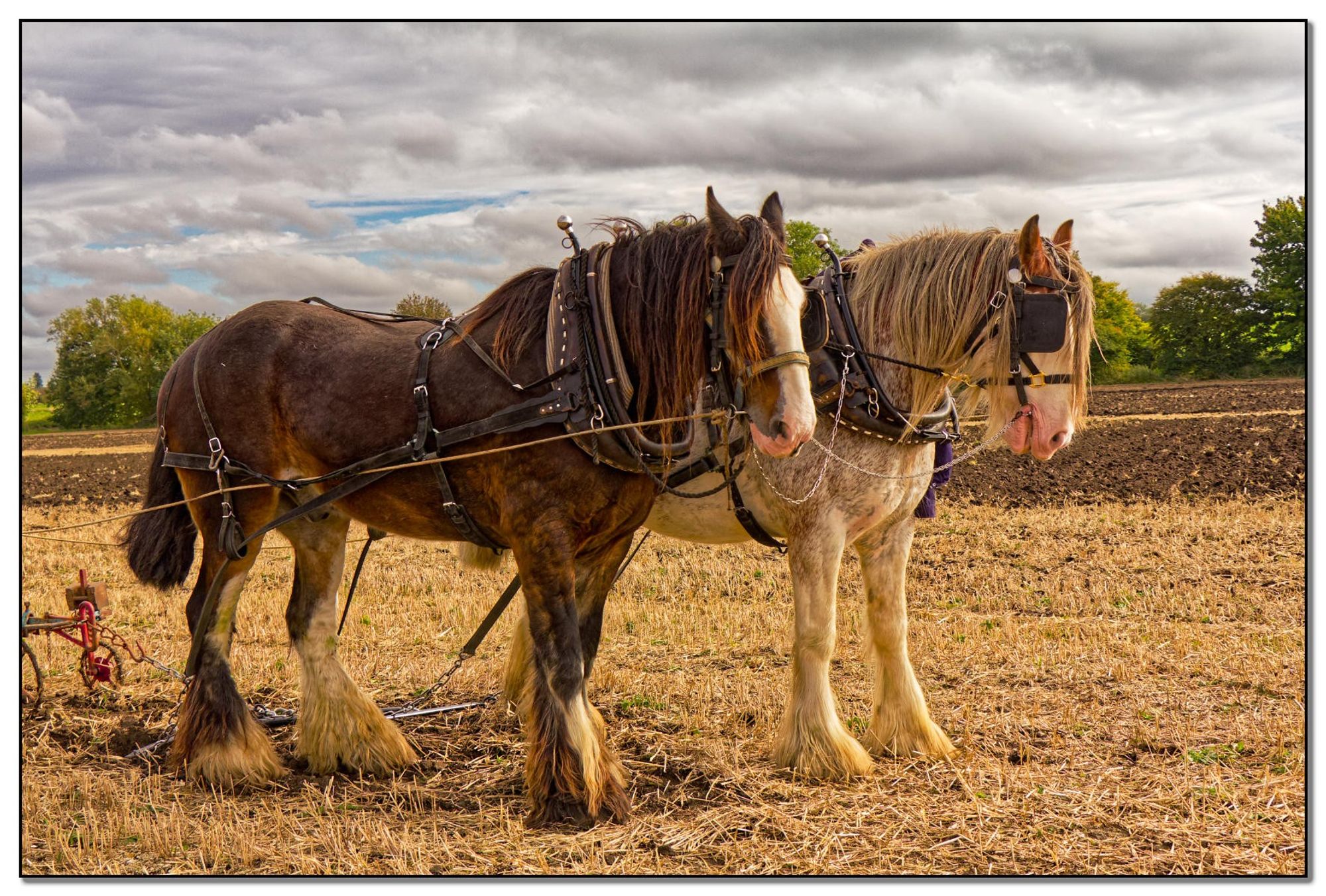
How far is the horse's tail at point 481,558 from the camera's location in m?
5.29

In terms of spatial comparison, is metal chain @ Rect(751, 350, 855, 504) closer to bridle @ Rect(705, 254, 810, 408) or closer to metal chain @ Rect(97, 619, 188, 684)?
bridle @ Rect(705, 254, 810, 408)

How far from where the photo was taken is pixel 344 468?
4.10 metres

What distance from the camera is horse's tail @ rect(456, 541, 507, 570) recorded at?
5.29 metres

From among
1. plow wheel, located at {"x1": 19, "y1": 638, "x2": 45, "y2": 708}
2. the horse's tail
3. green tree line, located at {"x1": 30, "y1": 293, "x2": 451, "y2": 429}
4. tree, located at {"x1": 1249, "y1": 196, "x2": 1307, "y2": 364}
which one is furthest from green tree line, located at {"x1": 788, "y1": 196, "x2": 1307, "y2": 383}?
A: green tree line, located at {"x1": 30, "y1": 293, "x2": 451, "y2": 429}

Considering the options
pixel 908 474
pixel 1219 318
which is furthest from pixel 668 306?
pixel 1219 318

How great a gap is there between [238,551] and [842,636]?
13.0 feet

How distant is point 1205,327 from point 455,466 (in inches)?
813

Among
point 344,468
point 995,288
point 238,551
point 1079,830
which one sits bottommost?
point 1079,830

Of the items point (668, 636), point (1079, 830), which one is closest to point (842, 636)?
point (668, 636)

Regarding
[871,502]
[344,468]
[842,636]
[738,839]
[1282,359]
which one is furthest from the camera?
[1282,359]

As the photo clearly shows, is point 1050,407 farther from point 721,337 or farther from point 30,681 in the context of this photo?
point 30,681

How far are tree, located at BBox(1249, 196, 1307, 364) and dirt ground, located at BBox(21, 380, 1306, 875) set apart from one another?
1766mm

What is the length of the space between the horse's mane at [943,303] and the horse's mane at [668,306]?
1097 millimetres

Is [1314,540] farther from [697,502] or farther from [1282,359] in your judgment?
[1282,359]
